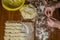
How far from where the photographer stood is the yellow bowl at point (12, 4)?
1.06 m

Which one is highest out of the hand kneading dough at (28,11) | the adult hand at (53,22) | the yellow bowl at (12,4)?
the yellow bowl at (12,4)

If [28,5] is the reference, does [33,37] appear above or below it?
below

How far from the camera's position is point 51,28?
1.03 meters

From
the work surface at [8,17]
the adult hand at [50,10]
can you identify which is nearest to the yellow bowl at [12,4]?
the work surface at [8,17]

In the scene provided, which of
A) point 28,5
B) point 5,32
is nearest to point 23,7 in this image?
point 28,5

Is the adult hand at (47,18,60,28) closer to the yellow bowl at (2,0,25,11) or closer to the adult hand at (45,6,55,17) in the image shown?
the adult hand at (45,6,55,17)

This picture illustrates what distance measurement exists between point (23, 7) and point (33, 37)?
0.66 feet

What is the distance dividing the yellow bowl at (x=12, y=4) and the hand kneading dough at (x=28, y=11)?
0.09 feet

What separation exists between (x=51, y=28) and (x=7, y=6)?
0.30 m

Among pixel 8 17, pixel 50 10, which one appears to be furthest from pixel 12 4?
pixel 50 10

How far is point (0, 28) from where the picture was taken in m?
1.02

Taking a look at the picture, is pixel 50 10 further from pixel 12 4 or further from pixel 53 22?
pixel 12 4

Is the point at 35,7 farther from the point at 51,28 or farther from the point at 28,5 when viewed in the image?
the point at 51,28

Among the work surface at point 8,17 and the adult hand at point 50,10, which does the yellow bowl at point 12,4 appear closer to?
the work surface at point 8,17
